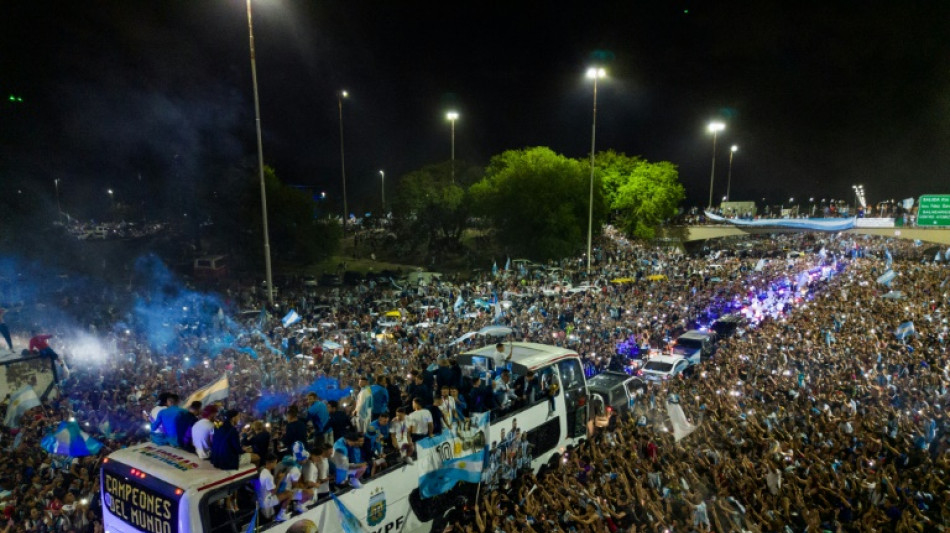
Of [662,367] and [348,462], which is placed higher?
[348,462]

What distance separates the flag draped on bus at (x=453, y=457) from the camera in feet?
21.2

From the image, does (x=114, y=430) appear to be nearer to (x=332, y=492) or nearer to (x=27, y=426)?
(x=27, y=426)

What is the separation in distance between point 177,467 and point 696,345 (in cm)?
1547

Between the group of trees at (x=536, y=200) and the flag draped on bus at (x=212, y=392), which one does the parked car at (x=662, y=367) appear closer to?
the flag draped on bus at (x=212, y=392)

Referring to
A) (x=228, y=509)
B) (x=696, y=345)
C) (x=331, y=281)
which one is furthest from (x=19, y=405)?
(x=331, y=281)

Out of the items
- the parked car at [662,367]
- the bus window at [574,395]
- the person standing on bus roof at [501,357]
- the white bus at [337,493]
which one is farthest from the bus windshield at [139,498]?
the parked car at [662,367]

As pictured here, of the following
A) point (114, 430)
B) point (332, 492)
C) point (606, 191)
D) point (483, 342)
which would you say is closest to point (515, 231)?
point (606, 191)

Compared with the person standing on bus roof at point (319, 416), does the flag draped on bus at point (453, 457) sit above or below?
below

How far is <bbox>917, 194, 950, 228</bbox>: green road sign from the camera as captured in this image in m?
26.4

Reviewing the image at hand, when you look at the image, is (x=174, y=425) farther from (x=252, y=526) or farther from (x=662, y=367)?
(x=662, y=367)

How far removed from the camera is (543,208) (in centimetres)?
3675

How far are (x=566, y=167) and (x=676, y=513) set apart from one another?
35251 millimetres

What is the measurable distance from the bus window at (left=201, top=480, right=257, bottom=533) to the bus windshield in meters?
0.27

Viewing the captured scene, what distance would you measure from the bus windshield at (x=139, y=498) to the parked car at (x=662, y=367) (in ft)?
39.3
